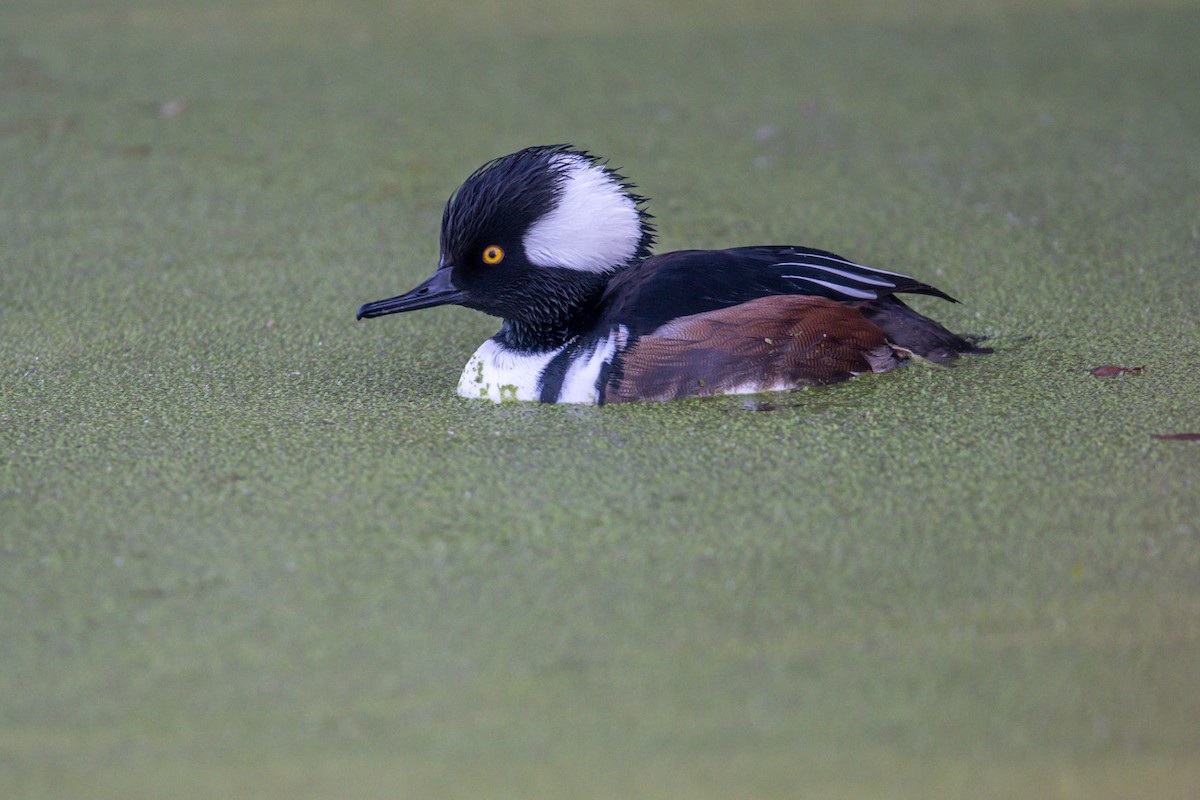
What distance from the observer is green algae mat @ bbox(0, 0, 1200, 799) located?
1.51 metres

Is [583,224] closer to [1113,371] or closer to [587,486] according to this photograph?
[587,486]

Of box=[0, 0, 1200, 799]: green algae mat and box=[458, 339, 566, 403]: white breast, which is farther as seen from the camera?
box=[458, 339, 566, 403]: white breast

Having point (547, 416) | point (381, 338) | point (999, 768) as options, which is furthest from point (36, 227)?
point (999, 768)

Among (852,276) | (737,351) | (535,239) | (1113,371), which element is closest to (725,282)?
(737,351)

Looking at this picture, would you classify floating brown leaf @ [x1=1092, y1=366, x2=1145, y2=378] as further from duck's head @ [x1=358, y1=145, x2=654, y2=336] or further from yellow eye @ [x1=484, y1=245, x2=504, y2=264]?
yellow eye @ [x1=484, y1=245, x2=504, y2=264]

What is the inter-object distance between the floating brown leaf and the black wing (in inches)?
14.2

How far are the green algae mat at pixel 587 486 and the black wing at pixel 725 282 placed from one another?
18 centimetres

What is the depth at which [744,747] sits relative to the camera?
1.48 meters

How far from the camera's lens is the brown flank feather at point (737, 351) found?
2.32 metres

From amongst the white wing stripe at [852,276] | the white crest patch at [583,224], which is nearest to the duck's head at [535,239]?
the white crest patch at [583,224]

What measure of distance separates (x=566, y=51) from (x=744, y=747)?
3.61 m

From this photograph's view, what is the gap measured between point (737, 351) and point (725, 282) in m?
0.13

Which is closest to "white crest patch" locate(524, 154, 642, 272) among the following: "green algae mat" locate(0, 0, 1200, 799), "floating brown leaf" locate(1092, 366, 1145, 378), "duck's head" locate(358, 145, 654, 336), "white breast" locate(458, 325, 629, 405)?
"duck's head" locate(358, 145, 654, 336)

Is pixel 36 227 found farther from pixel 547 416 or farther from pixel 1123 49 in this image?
pixel 1123 49
